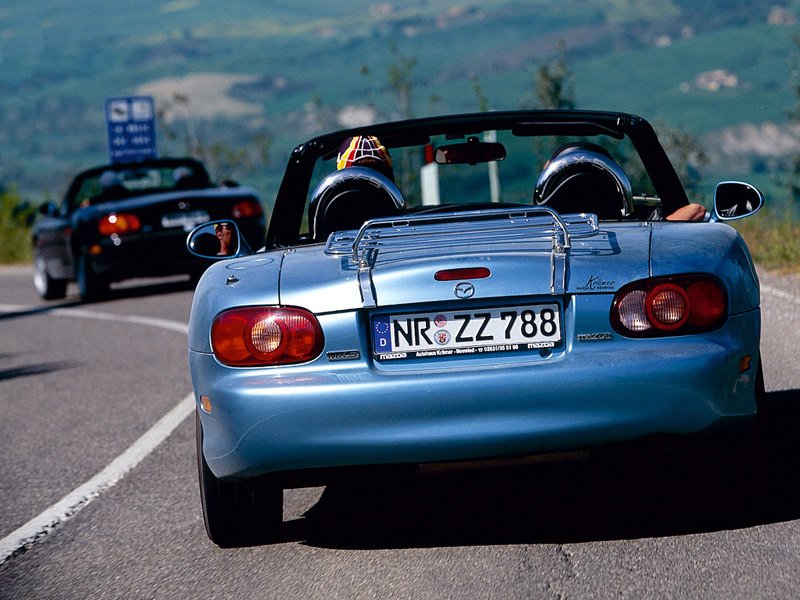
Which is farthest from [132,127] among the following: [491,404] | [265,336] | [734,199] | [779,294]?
[491,404]

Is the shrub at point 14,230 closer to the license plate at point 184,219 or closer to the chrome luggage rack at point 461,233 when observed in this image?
the license plate at point 184,219

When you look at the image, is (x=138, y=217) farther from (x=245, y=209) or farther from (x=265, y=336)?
(x=265, y=336)

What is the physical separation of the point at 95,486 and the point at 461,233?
2294 millimetres

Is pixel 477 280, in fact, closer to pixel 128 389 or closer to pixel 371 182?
pixel 371 182

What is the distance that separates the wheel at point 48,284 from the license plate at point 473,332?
523 inches

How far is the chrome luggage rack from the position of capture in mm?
3629

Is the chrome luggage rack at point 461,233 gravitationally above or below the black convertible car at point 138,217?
above

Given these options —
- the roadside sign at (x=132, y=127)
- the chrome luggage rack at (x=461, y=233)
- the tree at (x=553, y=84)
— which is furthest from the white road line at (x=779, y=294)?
the tree at (x=553, y=84)

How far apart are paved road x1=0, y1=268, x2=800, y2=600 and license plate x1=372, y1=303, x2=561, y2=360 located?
0.54 meters

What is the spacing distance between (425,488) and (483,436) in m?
1.35

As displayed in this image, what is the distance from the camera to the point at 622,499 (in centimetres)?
438

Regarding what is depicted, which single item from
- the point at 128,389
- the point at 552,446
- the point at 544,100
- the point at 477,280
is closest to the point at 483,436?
the point at 552,446

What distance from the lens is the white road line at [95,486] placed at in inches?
177

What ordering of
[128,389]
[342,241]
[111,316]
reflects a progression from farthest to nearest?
[111,316] → [128,389] → [342,241]
